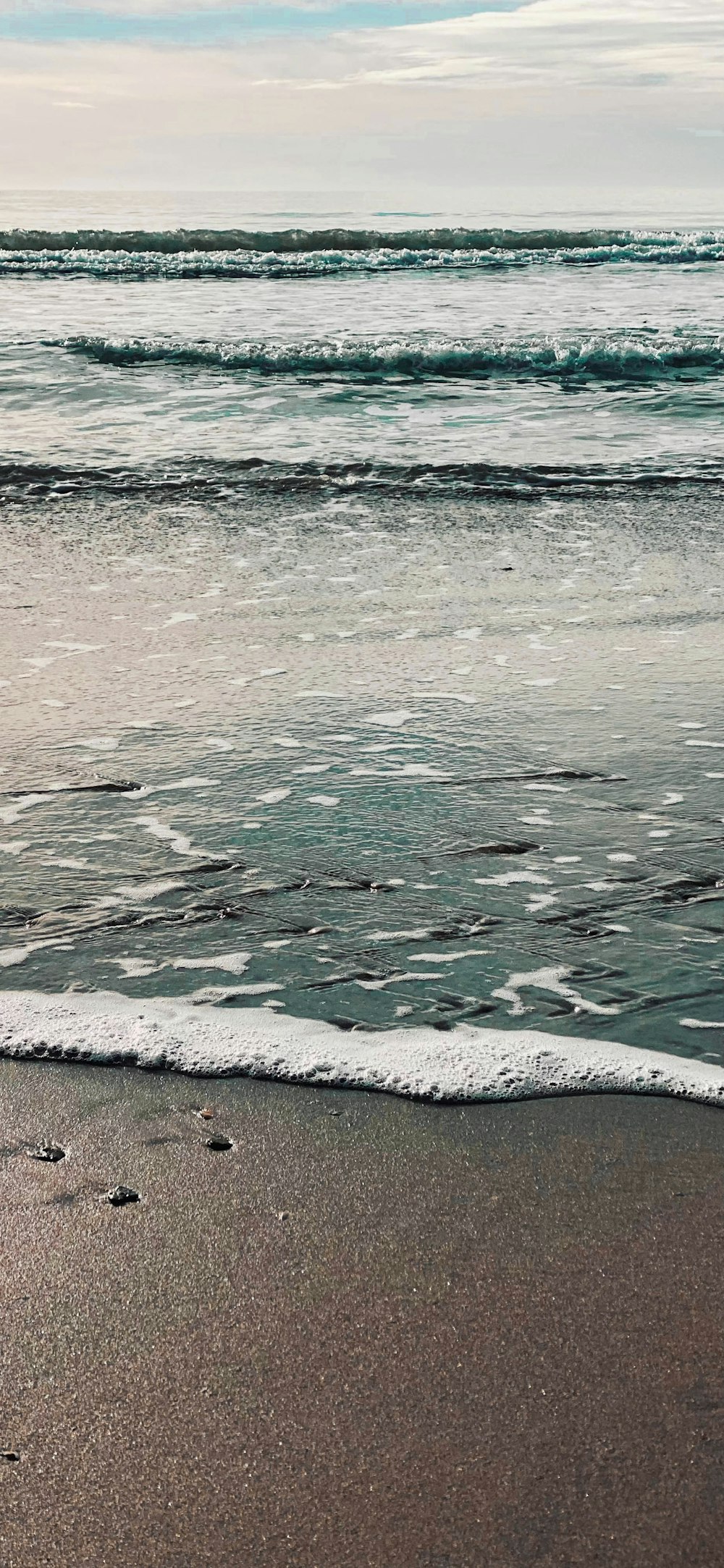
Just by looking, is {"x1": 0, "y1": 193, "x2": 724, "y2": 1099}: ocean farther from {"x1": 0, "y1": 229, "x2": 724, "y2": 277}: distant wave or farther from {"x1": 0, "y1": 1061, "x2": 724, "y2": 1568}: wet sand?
{"x1": 0, "y1": 229, "x2": 724, "y2": 277}: distant wave

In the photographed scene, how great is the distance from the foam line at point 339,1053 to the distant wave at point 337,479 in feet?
20.0

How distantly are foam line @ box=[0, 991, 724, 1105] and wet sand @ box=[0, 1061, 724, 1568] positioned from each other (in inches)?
2.0

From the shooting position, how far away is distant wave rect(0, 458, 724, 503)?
27.9 ft

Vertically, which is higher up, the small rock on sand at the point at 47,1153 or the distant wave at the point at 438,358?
the distant wave at the point at 438,358

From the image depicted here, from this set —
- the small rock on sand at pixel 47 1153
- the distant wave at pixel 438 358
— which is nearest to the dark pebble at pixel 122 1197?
the small rock on sand at pixel 47 1153

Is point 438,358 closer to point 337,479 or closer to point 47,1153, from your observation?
point 337,479

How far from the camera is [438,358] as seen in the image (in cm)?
1431

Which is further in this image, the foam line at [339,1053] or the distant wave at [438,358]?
the distant wave at [438,358]

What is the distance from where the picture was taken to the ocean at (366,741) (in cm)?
276

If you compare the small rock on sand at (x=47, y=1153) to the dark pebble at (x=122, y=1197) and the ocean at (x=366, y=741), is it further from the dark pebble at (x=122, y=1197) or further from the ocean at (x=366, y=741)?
the ocean at (x=366, y=741)

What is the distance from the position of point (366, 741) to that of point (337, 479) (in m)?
5.16

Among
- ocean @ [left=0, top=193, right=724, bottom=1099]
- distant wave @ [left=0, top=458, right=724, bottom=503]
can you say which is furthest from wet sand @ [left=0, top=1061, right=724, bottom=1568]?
distant wave @ [left=0, top=458, right=724, bottom=503]

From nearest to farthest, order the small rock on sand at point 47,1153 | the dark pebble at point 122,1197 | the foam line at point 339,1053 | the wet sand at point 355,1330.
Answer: the wet sand at point 355,1330
the dark pebble at point 122,1197
the small rock on sand at point 47,1153
the foam line at point 339,1053

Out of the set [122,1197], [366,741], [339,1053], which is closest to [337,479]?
[366,741]
